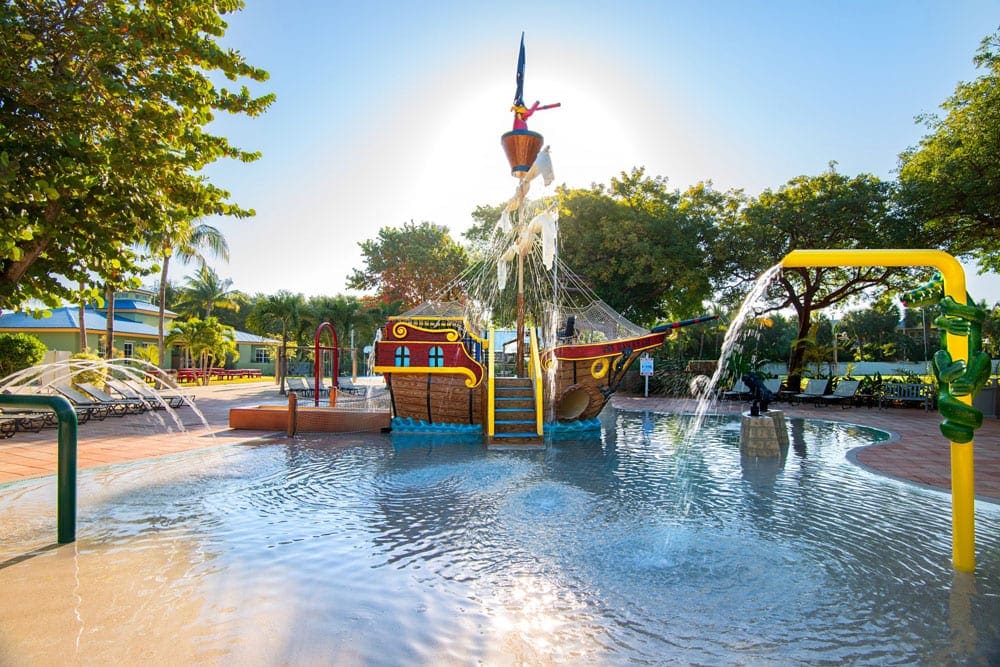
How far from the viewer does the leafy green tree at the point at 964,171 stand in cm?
1494

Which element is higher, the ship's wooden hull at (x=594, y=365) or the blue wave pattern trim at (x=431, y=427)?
the ship's wooden hull at (x=594, y=365)

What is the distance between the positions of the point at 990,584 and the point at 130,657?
567 centimetres

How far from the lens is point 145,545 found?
485 cm

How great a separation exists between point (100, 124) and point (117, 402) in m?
11.0

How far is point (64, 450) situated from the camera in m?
4.64

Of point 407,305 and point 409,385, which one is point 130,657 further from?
point 407,305

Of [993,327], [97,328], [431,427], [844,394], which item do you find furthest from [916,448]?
[993,327]

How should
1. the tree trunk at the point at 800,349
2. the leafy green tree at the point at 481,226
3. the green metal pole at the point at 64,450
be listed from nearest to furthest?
1. the green metal pole at the point at 64,450
2. the tree trunk at the point at 800,349
3. the leafy green tree at the point at 481,226

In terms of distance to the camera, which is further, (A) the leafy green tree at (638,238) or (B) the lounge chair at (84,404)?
(A) the leafy green tree at (638,238)

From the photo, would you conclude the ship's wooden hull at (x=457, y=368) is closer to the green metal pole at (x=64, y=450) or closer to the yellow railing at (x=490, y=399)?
the yellow railing at (x=490, y=399)

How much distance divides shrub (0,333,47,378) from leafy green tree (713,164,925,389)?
26.3 meters

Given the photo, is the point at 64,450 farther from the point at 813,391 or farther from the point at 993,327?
the point at 993,327

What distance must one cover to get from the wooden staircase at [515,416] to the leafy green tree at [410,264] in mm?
17366

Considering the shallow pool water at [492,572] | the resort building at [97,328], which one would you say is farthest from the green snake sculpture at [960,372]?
the resort building at [97,328]
